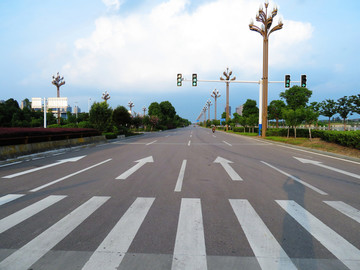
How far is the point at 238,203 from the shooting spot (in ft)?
16.1

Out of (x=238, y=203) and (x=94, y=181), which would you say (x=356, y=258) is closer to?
(x=238, y=203)

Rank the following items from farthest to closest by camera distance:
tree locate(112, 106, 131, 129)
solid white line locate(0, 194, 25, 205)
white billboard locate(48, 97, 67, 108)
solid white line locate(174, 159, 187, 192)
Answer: white billboard locate(48, 97, 67, 108), tree locate(112, 106, 131, 129), solid white line locate(174, 159, 187, 192), solid white line locate(0, 194, 25, 205)

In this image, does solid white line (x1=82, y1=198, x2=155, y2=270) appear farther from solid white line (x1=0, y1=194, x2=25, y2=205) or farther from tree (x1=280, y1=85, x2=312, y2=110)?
tree (x1=280, y1=85, x2=312, y2=110)

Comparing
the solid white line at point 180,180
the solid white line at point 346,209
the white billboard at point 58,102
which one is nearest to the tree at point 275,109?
the white billboard at point 58,102

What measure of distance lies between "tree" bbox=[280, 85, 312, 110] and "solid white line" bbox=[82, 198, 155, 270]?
6907 centimetres

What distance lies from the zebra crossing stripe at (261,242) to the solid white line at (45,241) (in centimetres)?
267

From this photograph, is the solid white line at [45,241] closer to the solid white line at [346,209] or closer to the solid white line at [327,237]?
the solid white line at [327,237]

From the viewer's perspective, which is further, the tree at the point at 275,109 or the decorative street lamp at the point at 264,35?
the tree at the point at 275,109

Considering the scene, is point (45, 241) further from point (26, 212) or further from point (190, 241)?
point (190, 241)

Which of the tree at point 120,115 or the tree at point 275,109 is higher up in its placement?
the tree at point 275,109

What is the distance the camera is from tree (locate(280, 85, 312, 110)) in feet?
217

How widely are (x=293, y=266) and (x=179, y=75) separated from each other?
22.3 m

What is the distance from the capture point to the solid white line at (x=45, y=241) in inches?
109

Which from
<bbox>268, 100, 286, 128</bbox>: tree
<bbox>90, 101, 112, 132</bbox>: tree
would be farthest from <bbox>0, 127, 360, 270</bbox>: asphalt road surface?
<bbox>268, 100, 286, 128</bbox>: tree
